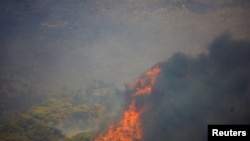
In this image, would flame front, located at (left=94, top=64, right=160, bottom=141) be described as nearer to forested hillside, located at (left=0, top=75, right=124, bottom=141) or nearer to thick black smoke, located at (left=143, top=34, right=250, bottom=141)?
thick black smoke, located at (left=143, top=34, right=250, bottom=141)

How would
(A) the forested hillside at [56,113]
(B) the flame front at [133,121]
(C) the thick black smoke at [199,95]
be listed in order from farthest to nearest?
(A) the forested hillside at [56,113], (B) the flame front at [133,121], (C) the thick black smoke at [199,95]

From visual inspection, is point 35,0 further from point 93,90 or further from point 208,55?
point 208,55

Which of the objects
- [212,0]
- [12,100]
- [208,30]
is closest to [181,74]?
[212,0]

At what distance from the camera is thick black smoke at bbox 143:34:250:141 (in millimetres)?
14117

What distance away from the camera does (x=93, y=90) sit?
138 ft

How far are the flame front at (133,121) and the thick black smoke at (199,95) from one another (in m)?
0.46

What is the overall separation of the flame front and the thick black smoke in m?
0.46

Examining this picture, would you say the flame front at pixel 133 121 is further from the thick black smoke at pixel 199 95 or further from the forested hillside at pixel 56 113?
the forested hillside at pixel 56 113

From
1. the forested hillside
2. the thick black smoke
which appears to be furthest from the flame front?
the forested hillside

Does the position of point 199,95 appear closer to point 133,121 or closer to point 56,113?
point 133,121

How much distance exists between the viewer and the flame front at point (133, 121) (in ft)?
48.9

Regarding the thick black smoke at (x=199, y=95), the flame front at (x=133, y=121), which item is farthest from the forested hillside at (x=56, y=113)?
the thick black smoke at (x=199, y=95)

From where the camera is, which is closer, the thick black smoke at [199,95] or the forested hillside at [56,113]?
the thick black smoke at [199,95]

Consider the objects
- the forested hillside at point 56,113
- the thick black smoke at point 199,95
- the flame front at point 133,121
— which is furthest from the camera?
the forested hillside at point 56,113
